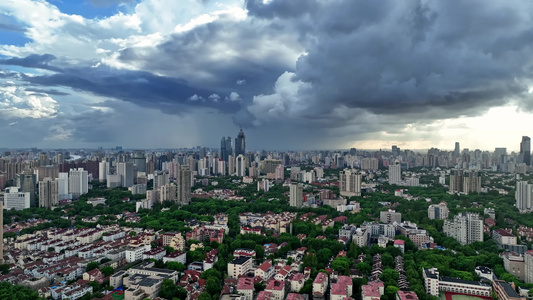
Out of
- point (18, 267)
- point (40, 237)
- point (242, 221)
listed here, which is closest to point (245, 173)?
point (242, 221)

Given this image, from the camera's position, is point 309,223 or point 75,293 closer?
point 75,293

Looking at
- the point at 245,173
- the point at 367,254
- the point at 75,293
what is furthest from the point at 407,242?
the point at 245,173

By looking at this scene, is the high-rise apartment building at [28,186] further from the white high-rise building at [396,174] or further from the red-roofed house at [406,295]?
the white high-rise building at [396,174]

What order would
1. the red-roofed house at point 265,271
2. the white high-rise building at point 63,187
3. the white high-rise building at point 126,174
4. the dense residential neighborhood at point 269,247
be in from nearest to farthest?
the dense residential neighborhood at point 269,247
the red-roofed house at point 265,271
the white high-rise building at point 63,187
the white high-rise building at point 126,174

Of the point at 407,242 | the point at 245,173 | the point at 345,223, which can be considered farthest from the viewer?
the point at 245,173

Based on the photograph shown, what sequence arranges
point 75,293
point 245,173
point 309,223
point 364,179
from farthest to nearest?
1. point 245,173
2. point 364,179
3. point 309,223
4. point 75,293

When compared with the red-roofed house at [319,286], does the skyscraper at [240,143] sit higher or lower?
higher

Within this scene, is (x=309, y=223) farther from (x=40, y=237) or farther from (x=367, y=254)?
(x=40, y=237)

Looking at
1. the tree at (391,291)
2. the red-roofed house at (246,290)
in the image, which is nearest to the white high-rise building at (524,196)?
the tree at (391,291)
